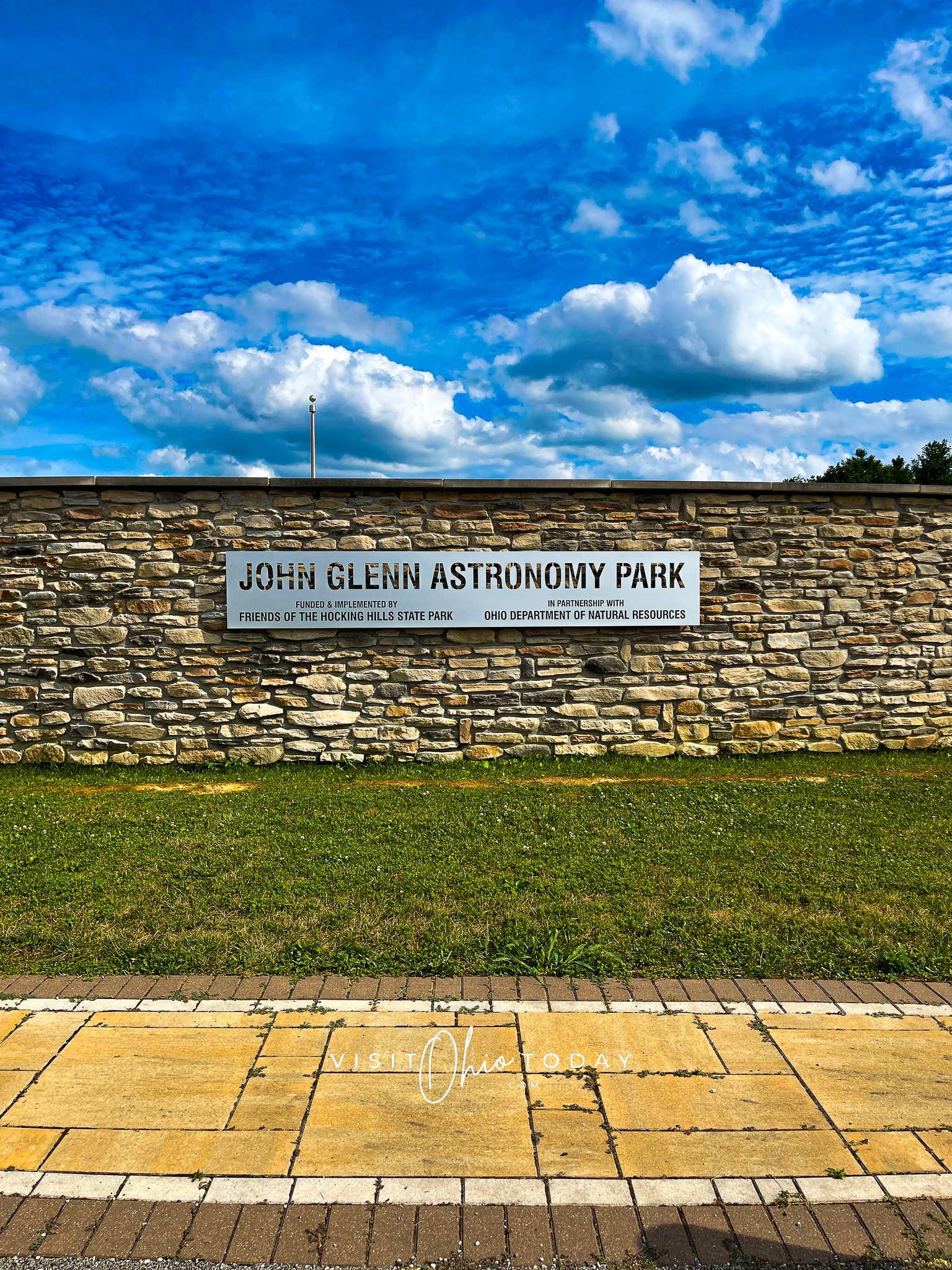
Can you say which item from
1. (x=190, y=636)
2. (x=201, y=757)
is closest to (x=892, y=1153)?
(x=201, y=757)

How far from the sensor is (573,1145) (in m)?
2.88

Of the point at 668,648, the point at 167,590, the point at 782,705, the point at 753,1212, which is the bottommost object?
the point at 753,1212

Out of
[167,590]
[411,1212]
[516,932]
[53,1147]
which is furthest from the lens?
[167,590]

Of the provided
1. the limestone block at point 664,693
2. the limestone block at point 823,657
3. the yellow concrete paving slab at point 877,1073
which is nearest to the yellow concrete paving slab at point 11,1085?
the yellow concrete paving slab at point 877,1073

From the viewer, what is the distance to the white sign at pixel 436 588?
901cm

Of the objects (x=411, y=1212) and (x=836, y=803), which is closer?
(x=411, y=1212)

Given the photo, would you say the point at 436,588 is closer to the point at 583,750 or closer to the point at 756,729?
the point at 583,750

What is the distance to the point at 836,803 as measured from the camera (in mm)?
7469

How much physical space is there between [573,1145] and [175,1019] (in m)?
1.84

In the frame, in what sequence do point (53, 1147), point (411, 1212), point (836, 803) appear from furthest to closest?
point (836, 803)
point (53, 1147)
point (411, 1212)

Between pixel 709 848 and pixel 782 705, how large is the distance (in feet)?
14.1

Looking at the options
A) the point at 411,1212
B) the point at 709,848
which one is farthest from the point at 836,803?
the point at 411,1212

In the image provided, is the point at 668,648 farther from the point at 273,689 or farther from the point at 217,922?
the point at 217,922

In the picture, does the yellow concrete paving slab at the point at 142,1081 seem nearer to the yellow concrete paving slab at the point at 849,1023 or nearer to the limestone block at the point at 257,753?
the yellow concrete paving slab at the point at 849,1023
